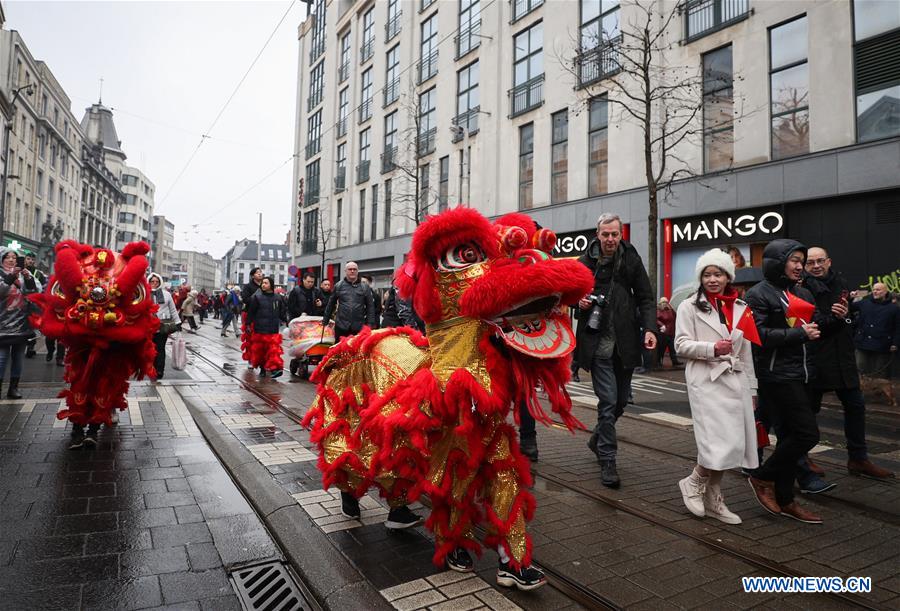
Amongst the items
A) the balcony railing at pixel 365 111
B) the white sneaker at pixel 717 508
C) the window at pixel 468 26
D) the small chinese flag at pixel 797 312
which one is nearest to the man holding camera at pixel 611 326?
the white sneaker at pixel 717 508

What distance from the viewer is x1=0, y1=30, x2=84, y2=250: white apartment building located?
38.0 metres

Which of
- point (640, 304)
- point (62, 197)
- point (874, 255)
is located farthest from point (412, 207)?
point (62, 197)

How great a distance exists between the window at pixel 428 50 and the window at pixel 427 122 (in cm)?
85

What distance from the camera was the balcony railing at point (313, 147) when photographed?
3925cm

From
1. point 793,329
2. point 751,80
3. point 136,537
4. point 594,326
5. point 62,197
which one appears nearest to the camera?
point 136,537

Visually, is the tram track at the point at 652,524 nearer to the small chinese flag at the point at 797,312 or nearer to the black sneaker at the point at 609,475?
the black sneaker at the point at 609,475

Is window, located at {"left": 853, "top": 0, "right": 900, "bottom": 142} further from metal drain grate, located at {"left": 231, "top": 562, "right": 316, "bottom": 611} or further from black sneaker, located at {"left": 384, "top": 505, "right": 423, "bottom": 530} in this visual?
metal drain grate, located at {"left": 231, "top": 562, "right": 316, "bottom": 611}

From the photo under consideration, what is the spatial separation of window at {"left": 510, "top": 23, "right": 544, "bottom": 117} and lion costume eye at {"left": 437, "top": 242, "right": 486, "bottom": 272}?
18652mm

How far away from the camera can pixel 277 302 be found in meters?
11.1

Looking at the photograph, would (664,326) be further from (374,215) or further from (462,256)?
(374,215)

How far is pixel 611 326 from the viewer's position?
4.55 meters

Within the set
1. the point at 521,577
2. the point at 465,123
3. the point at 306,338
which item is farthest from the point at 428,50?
the point at 521,577

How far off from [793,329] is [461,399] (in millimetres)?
2516

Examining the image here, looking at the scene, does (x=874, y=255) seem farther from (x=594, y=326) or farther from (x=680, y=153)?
(x=594, y=326)
